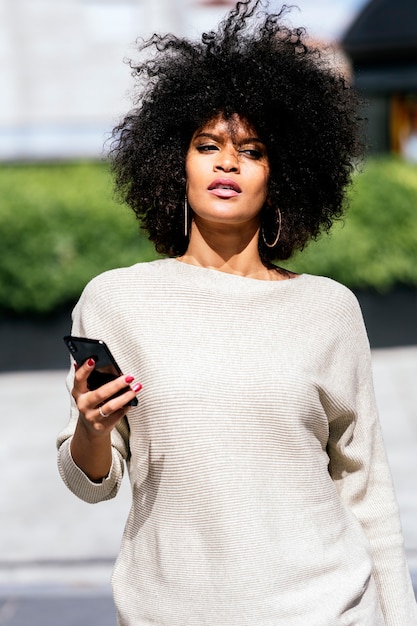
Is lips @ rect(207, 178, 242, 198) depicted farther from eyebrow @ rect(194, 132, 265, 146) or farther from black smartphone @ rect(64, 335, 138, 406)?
black smartphone @ rect(64, 335, 138, 406)

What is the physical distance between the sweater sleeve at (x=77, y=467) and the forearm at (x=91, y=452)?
0.04ft

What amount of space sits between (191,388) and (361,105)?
2.91ft

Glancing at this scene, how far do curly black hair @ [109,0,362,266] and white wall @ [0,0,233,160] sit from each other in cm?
936

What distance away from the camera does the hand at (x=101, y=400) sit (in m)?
1.71

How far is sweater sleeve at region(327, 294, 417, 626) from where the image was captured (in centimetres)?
204

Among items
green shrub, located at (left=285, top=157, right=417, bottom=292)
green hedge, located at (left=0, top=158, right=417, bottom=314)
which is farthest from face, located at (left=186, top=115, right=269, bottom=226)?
green shrub, located at (left=285, top=157, right=417, bottom=292)

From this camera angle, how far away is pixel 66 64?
11547mm

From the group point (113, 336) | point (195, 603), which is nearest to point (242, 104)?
point (113, 336)

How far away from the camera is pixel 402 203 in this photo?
10039mm

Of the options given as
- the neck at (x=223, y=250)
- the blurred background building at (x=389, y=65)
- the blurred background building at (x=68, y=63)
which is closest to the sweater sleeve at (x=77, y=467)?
the neck at (x=223, y=250)

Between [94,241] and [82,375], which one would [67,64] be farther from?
[82,375]

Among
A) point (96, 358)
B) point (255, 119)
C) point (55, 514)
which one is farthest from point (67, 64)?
point (96, 358)

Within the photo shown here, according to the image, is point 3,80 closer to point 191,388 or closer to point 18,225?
point 18,225

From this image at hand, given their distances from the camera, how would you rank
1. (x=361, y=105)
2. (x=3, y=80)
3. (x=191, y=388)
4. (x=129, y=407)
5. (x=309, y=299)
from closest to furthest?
(x=129, y=407)
(x=191, y=388)
(x=309, y=299)
(x=361, y=105)
(x=3, y=80)
